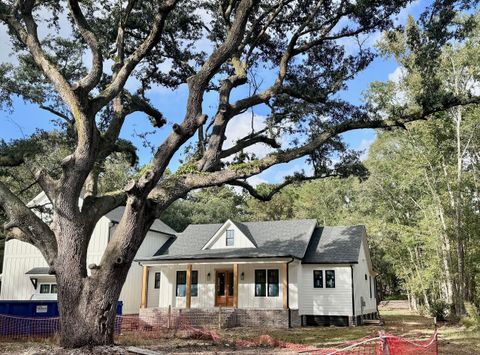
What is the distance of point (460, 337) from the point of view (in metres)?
15.4

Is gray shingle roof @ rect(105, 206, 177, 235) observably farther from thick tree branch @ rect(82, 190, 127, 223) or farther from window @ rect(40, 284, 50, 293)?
thick tree branch @ rect(82, 190, 127, 223)

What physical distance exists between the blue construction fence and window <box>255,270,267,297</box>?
994 cm

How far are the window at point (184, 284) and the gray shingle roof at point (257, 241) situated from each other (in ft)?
3.72

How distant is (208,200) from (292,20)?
40230 millimetres

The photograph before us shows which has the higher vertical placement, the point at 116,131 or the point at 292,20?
the point at 292,20

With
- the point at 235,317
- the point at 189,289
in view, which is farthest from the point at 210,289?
the point at 235,317

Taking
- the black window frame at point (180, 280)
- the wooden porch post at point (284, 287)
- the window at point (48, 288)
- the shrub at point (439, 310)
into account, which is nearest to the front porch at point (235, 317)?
the wooden porch post at point (284, 287)

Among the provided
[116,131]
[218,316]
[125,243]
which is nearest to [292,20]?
[116,131]

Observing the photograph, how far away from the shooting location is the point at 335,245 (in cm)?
2431

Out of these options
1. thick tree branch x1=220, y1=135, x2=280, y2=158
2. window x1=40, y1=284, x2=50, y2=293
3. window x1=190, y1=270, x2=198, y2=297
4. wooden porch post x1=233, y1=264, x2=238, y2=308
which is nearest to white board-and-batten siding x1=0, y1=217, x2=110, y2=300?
window x1=40, y1=284, x2=50, y2=293

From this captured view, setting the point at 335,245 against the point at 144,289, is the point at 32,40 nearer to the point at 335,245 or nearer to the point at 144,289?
the point at 144,289

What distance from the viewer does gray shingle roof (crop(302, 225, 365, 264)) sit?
904 inches

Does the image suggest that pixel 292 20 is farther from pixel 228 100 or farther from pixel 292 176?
pixel 292 176

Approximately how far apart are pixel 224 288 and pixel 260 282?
2.13 meters
